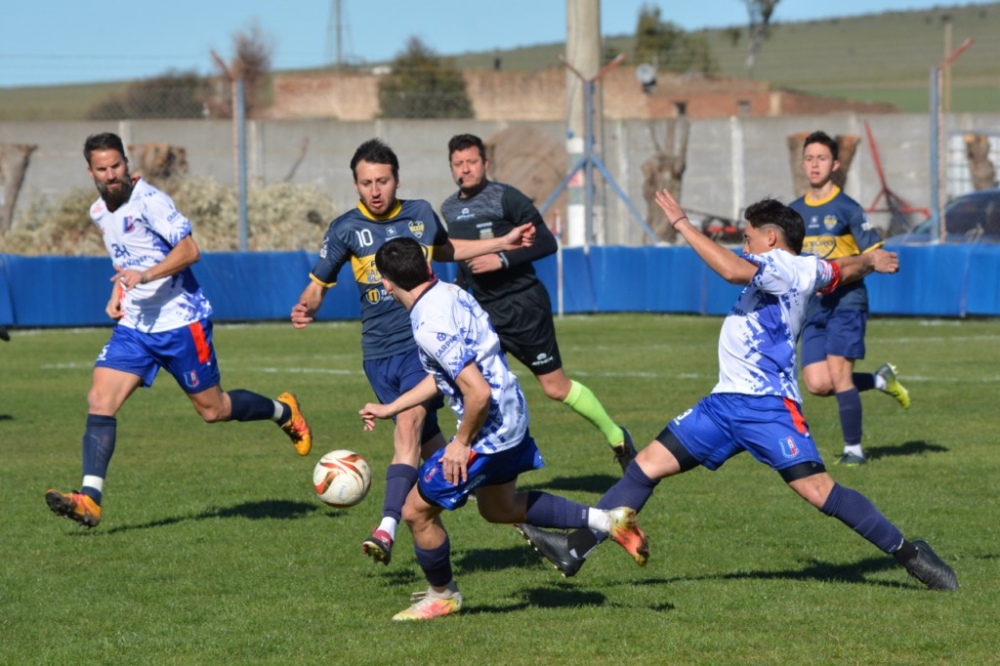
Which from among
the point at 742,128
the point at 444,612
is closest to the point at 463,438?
the point at 444,612

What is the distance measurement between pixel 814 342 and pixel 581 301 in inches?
551

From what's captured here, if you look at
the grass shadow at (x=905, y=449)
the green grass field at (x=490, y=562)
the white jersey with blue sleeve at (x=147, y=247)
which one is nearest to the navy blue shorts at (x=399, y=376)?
the green grass field at (x=490, y=562)

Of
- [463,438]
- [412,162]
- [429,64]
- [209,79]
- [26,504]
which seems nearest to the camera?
[463,438]

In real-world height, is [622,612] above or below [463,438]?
below

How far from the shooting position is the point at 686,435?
274 inches

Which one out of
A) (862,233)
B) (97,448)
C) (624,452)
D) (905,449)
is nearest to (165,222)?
(97,448)

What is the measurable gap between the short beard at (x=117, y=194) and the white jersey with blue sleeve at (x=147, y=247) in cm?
2

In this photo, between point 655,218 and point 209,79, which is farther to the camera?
point 209,79

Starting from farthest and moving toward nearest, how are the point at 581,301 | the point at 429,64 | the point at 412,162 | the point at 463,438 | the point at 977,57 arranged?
the point at 977,57 → the point at 429,64 → the point at 412,162 → the point at 581,301 → the point at 463,438

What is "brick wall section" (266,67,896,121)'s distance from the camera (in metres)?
63.3

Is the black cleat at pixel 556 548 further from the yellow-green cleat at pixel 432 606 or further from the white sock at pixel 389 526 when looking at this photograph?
the white sock at pixel 389 526

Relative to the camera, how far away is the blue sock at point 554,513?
6734 mm

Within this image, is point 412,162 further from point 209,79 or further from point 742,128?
point 209,79

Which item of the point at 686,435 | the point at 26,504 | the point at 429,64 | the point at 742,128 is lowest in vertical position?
the point at 26,504
